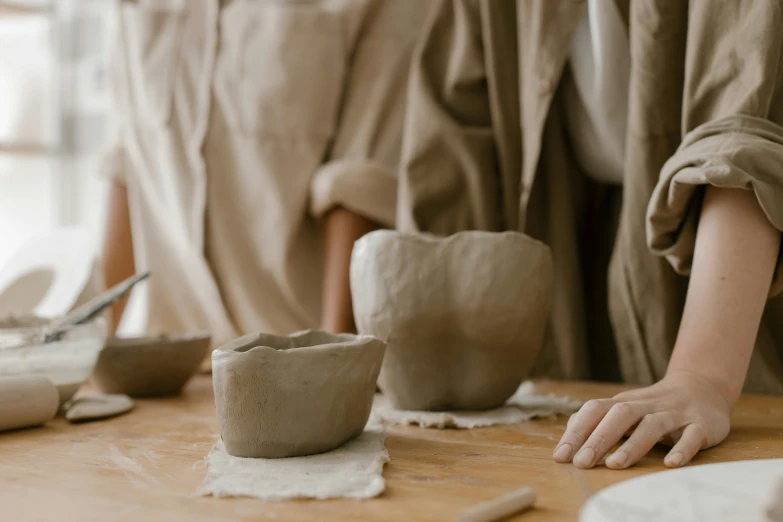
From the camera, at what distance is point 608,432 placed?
49 cm

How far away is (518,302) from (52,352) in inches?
15.9

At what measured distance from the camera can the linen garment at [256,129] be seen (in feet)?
3.60

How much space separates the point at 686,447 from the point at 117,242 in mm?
984

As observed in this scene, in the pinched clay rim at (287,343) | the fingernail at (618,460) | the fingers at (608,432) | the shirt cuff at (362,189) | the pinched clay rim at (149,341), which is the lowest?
the pinched clay rim at (149,341)

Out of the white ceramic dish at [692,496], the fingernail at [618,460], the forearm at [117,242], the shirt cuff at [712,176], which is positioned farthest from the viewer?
the forearm at [117,242]

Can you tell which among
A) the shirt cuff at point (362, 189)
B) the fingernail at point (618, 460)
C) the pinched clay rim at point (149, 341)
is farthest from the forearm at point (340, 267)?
the fingernail at point (618, 460)

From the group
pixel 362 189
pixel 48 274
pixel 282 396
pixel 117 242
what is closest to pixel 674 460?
pixel 282 396

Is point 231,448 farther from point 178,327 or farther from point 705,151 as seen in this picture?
point 178,327

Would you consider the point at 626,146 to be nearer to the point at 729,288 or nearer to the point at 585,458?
the point at 729,288

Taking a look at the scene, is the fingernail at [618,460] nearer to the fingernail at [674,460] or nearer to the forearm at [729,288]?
the fingernail at [674,460]

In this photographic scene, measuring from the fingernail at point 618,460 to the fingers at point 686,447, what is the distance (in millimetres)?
26

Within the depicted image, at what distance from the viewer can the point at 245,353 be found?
1.59 feet

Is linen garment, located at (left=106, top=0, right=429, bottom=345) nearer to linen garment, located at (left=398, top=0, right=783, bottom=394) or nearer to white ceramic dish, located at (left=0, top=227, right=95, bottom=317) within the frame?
linen garment, located at (left=398, top=0, right=783, bottom=394)

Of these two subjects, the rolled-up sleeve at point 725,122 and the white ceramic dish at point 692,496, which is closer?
the white ceramic dish at point 692,496
